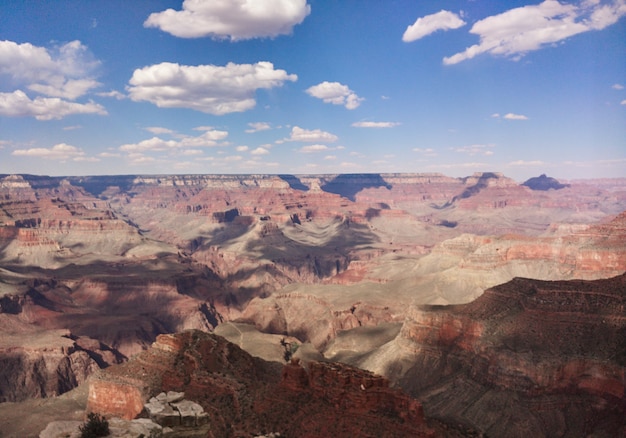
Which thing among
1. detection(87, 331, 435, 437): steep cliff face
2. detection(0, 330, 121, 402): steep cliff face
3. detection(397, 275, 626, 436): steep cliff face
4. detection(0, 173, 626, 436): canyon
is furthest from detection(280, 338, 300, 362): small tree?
detection(87, 331, 435, 437): steep cliff face

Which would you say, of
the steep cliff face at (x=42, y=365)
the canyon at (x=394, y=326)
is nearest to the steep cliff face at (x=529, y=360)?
the canyon at (x=394, y=326)

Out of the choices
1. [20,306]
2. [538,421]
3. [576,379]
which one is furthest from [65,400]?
[20,306]

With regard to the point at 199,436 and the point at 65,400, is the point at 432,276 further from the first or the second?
the point at 199,436

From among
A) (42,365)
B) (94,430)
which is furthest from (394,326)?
(94,430)

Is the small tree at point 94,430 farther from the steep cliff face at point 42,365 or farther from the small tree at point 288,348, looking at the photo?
the steep cliff face at point 42,365

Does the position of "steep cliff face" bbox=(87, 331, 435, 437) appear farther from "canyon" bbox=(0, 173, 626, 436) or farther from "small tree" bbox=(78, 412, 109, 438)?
"small tree" bbox=(78, 412, 109, 438)

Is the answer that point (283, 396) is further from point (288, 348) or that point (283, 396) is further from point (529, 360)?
point (288, 348)
